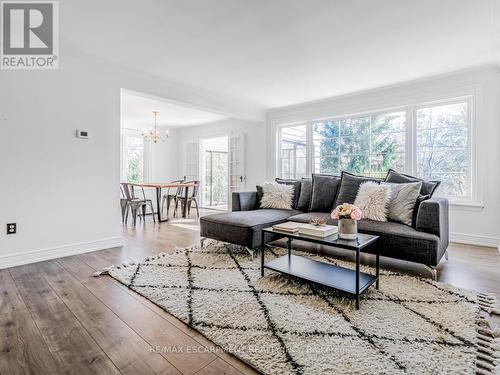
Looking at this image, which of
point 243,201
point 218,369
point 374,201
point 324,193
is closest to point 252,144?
point 243,201

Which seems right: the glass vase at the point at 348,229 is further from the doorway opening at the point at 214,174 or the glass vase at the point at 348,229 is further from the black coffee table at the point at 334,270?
the doorway opening at the point at 214,174

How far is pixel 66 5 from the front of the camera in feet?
7.21

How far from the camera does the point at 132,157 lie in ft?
23.8

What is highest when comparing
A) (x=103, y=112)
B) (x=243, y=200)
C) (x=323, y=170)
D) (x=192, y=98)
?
(x=192, y=98)

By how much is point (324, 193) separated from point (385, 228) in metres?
1.15

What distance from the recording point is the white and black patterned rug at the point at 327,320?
1328mm

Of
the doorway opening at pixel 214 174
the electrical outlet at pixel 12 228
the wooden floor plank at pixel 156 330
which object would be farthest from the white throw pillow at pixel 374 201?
the doorway opening at pixel 214 174

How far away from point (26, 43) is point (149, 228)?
288 centimetres

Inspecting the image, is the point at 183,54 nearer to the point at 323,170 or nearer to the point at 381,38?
the point at 381,38

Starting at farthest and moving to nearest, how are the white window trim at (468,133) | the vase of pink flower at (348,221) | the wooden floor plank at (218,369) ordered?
1. the white window trim at (468,133)
2. the vase of pink flower at (348,221)
3. the wooden floor plank at (218,369)

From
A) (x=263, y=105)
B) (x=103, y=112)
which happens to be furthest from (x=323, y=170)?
(x=103, y=112)

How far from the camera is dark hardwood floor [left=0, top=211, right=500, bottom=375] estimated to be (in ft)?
4.38

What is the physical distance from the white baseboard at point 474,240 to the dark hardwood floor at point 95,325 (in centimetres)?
79

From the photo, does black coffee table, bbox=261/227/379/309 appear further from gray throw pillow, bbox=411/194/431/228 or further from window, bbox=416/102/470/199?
window, bbox=416/102/470/199
